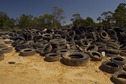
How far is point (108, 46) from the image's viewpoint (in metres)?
12.8

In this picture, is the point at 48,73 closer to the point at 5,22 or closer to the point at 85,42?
the point at 85,42

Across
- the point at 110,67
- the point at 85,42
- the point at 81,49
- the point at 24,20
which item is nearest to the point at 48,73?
the point at 110,67

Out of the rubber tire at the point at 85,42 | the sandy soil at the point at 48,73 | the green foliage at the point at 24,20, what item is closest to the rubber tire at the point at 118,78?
the sandy soil at the point at 48,73

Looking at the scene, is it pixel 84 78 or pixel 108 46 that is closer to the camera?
pixel 84 78

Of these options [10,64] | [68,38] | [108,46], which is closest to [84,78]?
[10,64]

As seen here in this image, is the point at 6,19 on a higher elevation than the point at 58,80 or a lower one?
higher

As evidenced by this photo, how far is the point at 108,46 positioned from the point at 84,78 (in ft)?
20.1

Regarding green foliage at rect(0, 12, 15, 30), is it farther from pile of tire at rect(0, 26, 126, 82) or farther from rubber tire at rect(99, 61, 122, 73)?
rubber tire at rect(99, 61, 122, 73)

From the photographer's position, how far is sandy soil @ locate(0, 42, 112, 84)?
7.11 m

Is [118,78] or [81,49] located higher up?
[81,49]

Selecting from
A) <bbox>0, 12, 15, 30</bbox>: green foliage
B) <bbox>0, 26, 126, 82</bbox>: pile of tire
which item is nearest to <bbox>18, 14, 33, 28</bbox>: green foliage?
<bbox>0, 12, 15, 30</bbox>: green foliage

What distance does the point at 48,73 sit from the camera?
8.02 meters

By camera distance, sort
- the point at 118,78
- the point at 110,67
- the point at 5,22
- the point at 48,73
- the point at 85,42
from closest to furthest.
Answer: the point at 118,78 → the point at 48,73 → the point at 110,67 → the point at 85,42 → the point at 5,22

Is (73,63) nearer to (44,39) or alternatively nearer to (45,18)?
(44,39)
